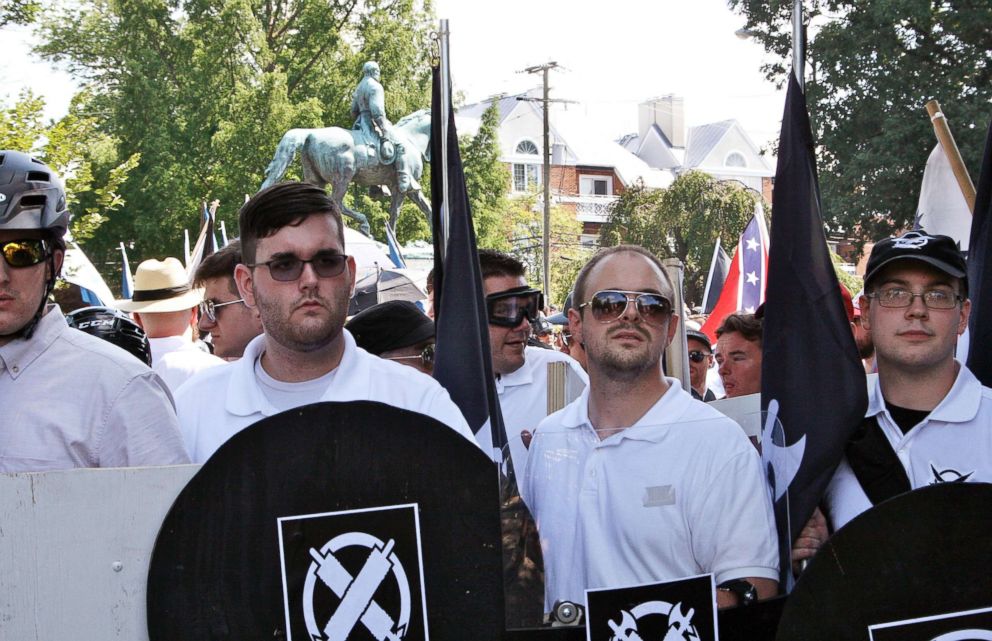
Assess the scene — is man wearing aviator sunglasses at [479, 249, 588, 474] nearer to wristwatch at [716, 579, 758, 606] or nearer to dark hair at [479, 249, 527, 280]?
dark hair at [479, 249, 527, 280]

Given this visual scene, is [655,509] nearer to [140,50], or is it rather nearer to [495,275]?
[495,275]

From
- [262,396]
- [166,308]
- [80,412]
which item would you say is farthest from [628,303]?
[166,308]

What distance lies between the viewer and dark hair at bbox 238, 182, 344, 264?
112 inches

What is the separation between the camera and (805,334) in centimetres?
296

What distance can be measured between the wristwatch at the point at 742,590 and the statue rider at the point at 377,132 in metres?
20.2

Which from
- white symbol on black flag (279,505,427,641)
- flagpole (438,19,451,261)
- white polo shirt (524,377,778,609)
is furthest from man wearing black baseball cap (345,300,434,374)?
white symbol on black flag (279,505,427,641)

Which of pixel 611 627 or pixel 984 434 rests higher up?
pixel 984 434

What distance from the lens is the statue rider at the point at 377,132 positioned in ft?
72.8

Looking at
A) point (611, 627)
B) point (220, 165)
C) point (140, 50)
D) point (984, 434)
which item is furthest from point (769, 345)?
point (140, 50)

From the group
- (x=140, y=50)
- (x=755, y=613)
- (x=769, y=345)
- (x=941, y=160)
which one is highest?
(x=140, y=50)

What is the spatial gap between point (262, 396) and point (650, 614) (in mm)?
1117

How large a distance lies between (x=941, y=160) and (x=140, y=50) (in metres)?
30.8

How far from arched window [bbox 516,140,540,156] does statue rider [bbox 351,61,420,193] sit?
45235mm

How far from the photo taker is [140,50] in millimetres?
32938
